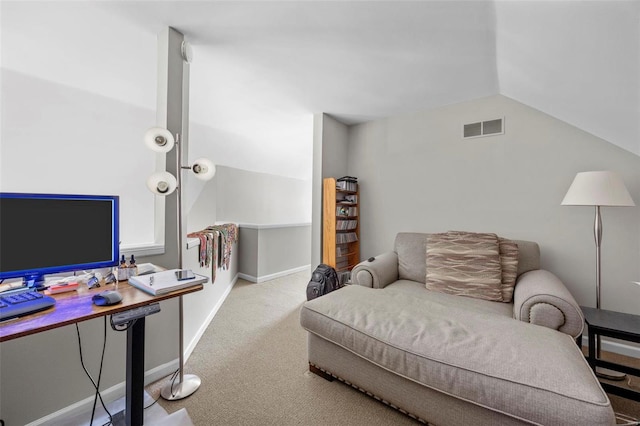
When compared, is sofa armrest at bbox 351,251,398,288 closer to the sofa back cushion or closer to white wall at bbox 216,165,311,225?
the sofa back cushion

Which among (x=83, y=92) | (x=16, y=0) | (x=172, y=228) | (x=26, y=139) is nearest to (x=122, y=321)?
(x=172, y=228)

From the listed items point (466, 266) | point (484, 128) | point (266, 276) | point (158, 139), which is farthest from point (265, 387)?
point (484, 128)

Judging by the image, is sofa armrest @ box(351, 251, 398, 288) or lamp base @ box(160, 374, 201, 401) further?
sofa armrest @ box(351, 251, 398, 288)

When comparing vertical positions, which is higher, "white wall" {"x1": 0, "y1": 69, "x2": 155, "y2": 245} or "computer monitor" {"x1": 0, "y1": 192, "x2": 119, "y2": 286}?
"white wall" {"x1": 0, "y1": 69, "x2": 155, "y2": 245}

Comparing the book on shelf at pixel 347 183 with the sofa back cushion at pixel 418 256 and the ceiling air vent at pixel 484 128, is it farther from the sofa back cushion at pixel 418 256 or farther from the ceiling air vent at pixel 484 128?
the ceiling air vent at pixel 484 128

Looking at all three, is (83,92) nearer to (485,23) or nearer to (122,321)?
(122,321)

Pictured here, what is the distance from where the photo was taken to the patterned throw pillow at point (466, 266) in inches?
75.5

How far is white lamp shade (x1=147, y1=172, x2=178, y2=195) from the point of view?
1.39m

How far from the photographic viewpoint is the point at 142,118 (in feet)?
8.30

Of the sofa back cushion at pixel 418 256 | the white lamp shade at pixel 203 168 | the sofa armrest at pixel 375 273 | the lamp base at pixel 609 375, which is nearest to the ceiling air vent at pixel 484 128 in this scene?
the sofa back cushion at pixel 418 256

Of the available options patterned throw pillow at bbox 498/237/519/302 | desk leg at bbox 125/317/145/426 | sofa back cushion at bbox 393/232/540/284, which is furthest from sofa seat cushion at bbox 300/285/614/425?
desk leg at bbox 125/317/145/426

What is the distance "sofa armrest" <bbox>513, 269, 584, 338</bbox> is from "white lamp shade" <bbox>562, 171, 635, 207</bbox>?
696mm

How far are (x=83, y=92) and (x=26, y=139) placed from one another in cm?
58

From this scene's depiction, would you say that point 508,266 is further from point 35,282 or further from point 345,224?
point 35,282
